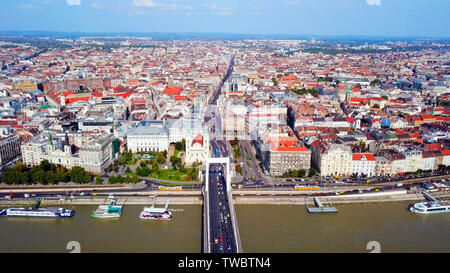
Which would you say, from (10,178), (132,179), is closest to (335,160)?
(132,179)

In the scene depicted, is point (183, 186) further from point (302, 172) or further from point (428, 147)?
point (428, 147)

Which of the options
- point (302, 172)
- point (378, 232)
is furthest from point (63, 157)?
point (378, 232)

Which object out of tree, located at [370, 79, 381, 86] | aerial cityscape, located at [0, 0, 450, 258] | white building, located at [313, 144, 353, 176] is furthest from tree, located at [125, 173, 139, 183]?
tree, located at [370, 79, 381, 86]

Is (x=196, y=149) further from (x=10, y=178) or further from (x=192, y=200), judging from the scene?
(x=10, y=178)

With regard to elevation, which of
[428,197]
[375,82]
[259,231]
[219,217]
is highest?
[375,82]

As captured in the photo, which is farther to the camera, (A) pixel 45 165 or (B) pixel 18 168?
(A) pixel 45 165

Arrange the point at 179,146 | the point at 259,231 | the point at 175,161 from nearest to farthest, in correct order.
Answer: the point at 259,231, the point at 175,161, the point at 179,146

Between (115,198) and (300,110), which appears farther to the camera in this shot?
(300,110)

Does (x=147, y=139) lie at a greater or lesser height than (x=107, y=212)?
greater
